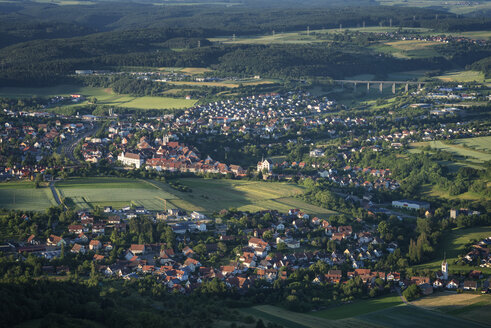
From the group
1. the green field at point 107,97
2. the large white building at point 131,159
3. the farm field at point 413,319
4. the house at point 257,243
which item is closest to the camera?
the farm field at point 413,319

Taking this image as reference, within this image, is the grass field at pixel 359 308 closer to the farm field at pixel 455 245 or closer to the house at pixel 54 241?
the farm field at pixel 455 245

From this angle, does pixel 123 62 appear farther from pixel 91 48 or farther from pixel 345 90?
pixel 345 90

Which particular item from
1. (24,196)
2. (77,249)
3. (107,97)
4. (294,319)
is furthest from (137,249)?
(107,97)

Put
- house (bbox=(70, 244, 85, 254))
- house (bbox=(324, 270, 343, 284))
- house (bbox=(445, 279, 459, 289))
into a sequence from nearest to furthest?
1. house (bbox=(445, 279, 459, 289))
2. house (bbox=(324, 270, 343, 284))
3. house (bbox=(70, 244, 85, 254))

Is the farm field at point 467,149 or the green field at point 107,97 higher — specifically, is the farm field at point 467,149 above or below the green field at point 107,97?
below

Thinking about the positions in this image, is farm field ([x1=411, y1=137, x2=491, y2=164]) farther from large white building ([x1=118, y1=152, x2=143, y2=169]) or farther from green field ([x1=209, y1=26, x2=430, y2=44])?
green field ([x1=209, y1=26, x2=430, y2=44])

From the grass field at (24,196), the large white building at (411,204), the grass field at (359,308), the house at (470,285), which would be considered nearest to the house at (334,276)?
the grass field at (359,308)

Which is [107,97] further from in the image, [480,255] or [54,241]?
[480,255]

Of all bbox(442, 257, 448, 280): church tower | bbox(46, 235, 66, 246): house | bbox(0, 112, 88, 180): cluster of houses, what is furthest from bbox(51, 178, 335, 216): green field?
bbox(442, 257, 448, 280): church tower
